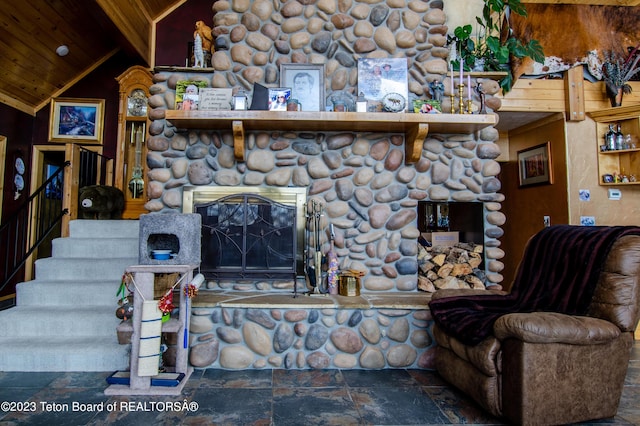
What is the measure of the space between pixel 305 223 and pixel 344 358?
101cm

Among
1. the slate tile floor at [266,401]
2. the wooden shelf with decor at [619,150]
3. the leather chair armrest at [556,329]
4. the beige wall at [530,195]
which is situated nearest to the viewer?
the leather chair armrest at [556,329]

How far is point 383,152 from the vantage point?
2.96m

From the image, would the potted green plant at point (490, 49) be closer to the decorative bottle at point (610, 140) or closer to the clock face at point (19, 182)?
the decorative bottle at point (610, 140)

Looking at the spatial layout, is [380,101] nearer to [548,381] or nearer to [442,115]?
Answer: [442,115]

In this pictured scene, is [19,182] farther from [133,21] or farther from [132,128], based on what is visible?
[133,21]

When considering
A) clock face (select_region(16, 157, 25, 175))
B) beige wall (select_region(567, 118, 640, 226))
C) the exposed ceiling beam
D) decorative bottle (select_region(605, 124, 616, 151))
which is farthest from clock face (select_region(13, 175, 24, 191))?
decorative bottle (select_region(605, 124, 616, 151))

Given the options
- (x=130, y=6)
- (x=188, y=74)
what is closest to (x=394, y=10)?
(x=188, y=74)

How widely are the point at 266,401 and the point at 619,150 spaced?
158 inches

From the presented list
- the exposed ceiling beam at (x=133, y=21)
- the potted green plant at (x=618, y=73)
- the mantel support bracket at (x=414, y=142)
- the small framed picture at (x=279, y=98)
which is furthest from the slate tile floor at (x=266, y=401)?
the exposed ceiling beam at (x=133, y=21)

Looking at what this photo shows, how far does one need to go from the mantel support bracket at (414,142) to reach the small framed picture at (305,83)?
28.2 inches

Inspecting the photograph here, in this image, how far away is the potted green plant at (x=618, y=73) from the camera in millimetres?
3734

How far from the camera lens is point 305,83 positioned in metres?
2.98

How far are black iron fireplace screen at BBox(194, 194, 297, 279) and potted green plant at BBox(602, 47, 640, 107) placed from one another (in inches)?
135

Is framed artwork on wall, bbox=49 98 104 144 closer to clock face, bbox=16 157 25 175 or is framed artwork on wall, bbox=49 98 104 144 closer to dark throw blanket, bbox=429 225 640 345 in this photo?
clock face, bbox=16 157 25 175
